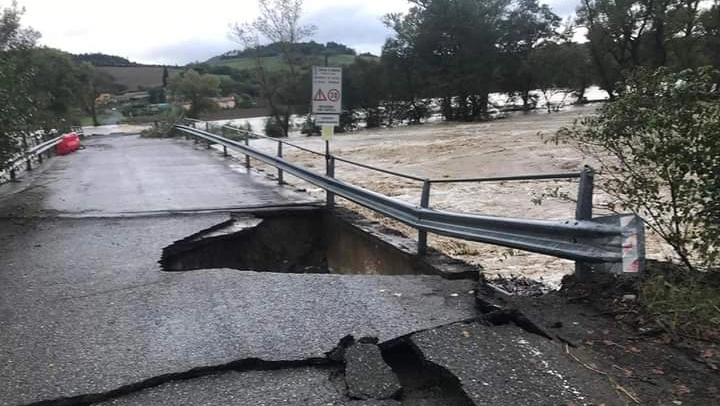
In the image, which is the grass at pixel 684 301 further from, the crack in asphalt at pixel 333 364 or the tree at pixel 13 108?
the tree at pixel 13 108

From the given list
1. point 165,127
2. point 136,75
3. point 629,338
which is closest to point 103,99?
point 136,75

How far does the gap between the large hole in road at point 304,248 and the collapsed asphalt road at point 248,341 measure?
1.51 ft

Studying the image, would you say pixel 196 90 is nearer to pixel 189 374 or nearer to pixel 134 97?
pixel 134 97

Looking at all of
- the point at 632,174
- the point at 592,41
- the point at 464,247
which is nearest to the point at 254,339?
the point at 632,174

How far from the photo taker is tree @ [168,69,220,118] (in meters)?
52.2

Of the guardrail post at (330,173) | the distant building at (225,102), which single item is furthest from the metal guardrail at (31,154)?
the distant building at (225,102)

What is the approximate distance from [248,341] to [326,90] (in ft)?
21.6

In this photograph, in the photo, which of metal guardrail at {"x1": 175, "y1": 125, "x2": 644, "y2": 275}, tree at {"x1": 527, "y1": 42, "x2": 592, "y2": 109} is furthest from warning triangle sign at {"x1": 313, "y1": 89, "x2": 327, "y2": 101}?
tree at {"x1": 527, "y1": 42, "x2": 592, "y2": 109}

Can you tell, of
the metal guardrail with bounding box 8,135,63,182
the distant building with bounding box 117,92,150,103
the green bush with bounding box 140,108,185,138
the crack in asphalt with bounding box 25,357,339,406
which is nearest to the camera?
the crack in asphalt with bounding box 25,357,339,406

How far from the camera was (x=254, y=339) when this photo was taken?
4.10 m

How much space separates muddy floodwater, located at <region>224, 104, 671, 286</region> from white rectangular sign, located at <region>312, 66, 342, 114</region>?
72.4 inches

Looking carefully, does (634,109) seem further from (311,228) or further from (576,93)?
(576,93)

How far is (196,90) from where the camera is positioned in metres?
52.2

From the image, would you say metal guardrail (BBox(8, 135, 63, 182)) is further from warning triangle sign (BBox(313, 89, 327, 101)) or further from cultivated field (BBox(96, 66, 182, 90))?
cultivated field (BBox(96, 66, 182, 90))
